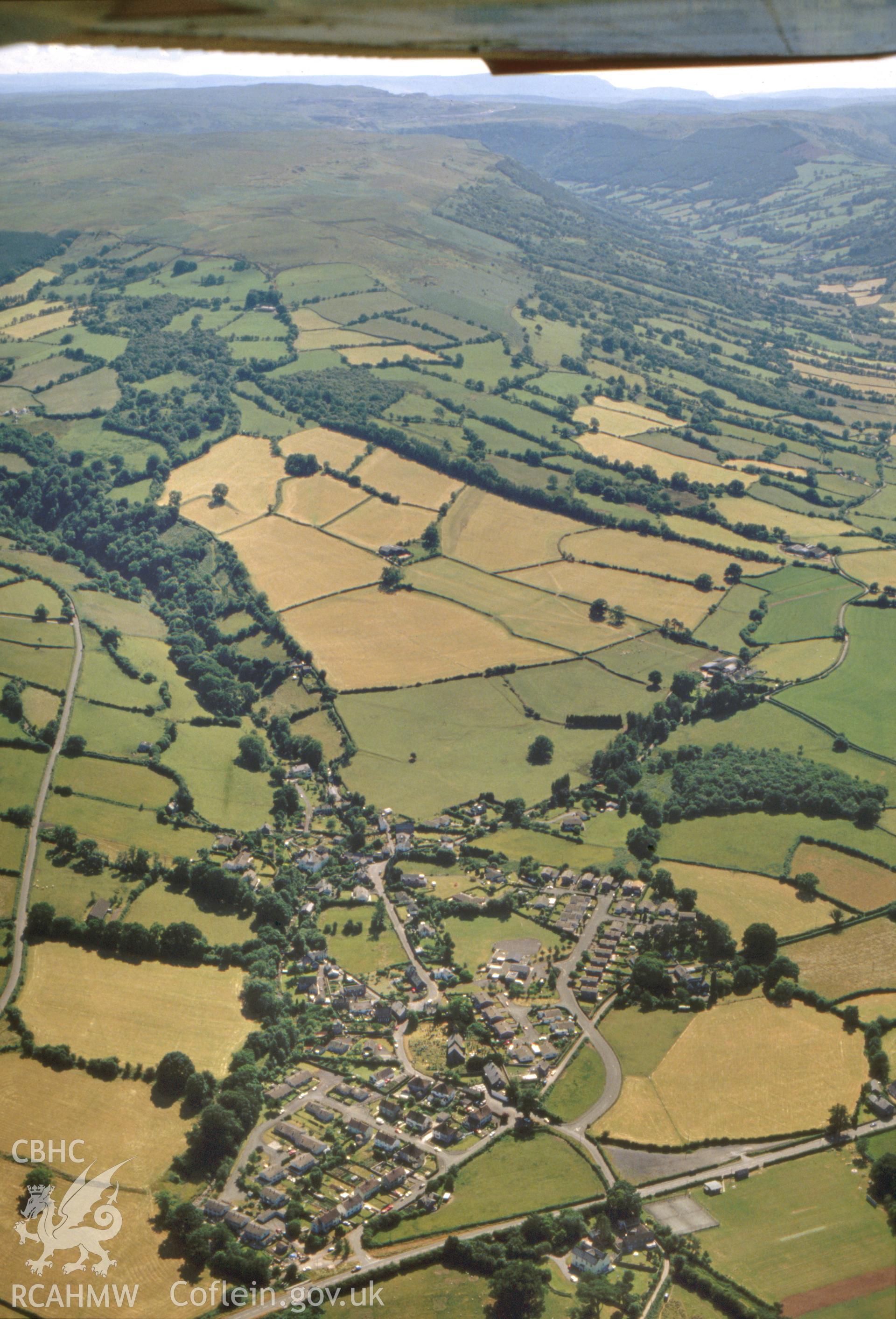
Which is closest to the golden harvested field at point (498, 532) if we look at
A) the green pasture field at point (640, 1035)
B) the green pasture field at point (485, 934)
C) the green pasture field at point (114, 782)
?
the green pasture field at point (114, 782)

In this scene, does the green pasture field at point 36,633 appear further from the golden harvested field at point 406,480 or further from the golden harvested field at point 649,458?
the golden harvested field at point 649,458

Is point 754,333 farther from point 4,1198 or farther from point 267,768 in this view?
point 4,1198

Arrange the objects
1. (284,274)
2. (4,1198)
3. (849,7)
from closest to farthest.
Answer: (849,7) → (4,1198) → (284,274)

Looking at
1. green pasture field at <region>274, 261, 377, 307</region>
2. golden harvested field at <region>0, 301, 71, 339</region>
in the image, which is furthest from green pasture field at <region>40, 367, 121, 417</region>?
green pasture field at <region>274, 261, 377, 307</region>

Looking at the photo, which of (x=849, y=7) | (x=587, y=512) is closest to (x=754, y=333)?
(x=587, y=512)

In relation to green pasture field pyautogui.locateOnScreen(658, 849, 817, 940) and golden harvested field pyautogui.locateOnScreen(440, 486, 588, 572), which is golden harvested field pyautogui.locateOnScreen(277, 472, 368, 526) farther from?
green pasture field pyautogui.locateOnScreen(658, 849, 817, 940)
